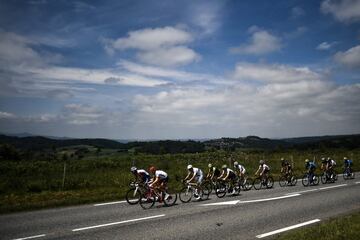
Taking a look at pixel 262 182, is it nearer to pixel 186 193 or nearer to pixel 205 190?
pixel 205 190

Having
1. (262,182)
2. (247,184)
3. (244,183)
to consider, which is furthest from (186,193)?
(262,182)

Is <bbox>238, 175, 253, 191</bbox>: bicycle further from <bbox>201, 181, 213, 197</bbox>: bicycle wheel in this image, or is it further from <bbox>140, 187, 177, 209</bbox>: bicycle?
<bbox>140, 187, 177, 209</bbox>: bicycle

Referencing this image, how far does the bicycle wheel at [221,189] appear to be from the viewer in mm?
18156

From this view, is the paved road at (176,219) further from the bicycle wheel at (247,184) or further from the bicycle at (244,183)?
the bicycle wheel at (247,184)

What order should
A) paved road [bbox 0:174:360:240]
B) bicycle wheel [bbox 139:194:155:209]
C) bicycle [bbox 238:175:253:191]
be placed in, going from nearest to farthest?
paved road [bbox 0:174:360:240]
bicycle wheel [bbox 139:194:155:209]
bicycle [bbox 238:175:253:191]

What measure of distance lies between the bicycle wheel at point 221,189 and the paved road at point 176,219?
1.83 meters

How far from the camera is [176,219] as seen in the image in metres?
11.5

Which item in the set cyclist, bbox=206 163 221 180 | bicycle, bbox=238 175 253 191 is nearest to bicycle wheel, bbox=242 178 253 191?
bicycle, bbox=238 175 253 191

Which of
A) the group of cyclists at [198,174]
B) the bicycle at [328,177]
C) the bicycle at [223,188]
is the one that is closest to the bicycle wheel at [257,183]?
the group of cyclists at [198,174]

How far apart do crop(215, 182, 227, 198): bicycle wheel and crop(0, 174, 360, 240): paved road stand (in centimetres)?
183

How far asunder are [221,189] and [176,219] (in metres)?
7.13

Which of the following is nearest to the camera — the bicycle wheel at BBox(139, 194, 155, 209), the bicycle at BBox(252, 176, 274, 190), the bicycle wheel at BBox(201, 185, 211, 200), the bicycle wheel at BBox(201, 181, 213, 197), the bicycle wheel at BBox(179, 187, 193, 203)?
the bicycle wheel at BBox(139, 194, 155, 209)

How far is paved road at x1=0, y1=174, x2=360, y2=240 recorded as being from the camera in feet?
31.1

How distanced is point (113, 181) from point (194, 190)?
28.3 feet
